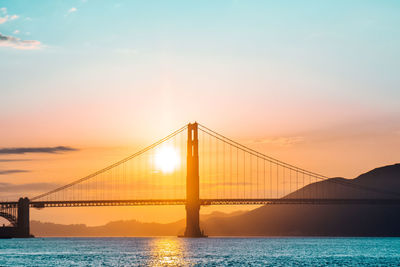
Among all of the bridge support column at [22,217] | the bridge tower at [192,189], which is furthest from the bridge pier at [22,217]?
the bridge tower at [192,189]

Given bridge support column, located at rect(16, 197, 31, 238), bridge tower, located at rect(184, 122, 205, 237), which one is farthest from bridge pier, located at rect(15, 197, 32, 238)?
bridge tower, located at rect(184, 122, 205, 237)

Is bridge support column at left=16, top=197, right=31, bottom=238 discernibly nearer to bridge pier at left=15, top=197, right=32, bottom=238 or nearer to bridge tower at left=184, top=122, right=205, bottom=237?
bridge pier at left=15, top=197, right=32, bottom=238

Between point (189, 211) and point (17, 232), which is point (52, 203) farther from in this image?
point (189, 211)

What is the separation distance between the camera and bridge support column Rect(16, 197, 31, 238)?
170 m

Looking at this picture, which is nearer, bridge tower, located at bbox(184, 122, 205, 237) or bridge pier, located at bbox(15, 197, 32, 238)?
bridge tower, located at bbox(184, 122, 205, 237)

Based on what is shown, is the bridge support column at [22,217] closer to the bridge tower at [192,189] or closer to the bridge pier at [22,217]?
the bridge pier at [22,217]

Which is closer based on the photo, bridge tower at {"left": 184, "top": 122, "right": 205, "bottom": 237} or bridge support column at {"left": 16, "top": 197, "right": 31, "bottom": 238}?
bridge tower at {"left": 184, "top": 122, "right": 205, "bottom": 237}

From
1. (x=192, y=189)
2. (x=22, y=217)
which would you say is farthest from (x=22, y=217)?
(x=192, y=189)

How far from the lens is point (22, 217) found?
171875 mm

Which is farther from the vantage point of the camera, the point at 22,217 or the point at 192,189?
the point at 22,217

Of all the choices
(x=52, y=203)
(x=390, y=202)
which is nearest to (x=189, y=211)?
(x=52, y=203)

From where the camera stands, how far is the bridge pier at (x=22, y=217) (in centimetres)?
16988

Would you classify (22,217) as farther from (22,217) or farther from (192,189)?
(192,189)

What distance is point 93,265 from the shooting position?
275ft
